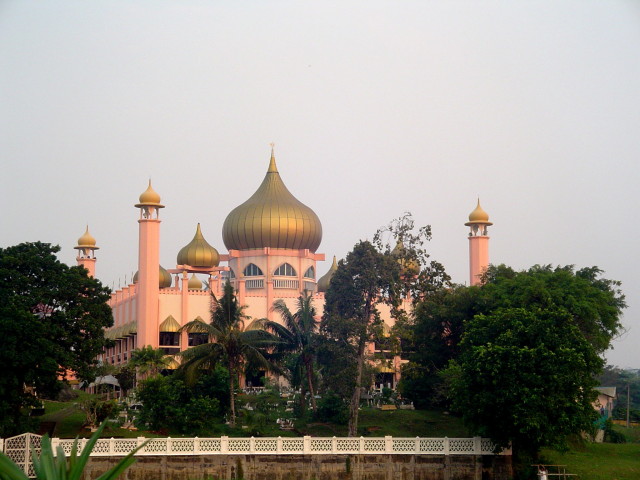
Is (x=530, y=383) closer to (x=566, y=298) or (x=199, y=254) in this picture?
(x=566, y=298)

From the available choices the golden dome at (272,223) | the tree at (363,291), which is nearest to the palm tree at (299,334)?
the tree at (363,291)

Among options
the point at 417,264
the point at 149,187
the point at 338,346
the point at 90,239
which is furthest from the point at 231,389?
the point at 90,239

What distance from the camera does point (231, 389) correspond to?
38.8m

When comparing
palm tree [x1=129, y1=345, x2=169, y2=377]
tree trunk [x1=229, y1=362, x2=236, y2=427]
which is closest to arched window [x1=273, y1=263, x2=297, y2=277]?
palm tree [x1=129, y1=345, x2=169, y2=377]

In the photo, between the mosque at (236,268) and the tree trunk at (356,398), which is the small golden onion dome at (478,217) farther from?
the tree trunk at (356,398)

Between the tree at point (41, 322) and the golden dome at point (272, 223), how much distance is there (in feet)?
64.7

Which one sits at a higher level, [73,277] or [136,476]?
[73,277]

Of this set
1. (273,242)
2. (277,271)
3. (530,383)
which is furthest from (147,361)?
(530,383)

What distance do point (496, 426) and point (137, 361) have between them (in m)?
17.4

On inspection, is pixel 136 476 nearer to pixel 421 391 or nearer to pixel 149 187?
pixel 421 391

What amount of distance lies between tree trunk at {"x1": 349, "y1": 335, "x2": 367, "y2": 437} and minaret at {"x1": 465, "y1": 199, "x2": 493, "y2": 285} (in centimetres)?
1600

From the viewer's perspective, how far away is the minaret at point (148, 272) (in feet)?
166

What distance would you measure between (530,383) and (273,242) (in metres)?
28.5

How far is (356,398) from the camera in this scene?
3866 centimetres
